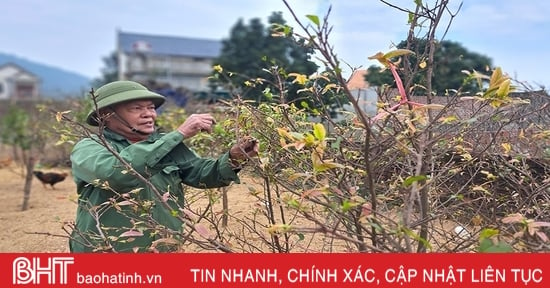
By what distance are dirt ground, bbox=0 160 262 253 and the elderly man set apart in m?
0.13

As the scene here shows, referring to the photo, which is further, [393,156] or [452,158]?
[452,158]

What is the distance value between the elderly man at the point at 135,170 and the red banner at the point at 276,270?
128 mm

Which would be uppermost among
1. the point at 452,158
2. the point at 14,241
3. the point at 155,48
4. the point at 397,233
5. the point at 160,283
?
the point at 155,48

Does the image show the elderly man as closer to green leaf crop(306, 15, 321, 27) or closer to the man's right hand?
the man's right hand

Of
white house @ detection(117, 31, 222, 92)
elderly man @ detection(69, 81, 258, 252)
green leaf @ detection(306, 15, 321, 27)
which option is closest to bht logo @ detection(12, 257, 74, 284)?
elderly man @ detection(69, 81, 258, 252)

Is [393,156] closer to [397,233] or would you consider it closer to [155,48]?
[397,233]

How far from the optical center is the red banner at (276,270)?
4.86 ft

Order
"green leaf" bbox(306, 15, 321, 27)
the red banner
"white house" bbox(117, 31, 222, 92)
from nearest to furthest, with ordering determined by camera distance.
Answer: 1. "green leaf" bbox(306, 15, 321, 27)
2. the red banner
3. "white house" bbox(117, 31, 222, 92)

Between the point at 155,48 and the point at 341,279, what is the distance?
134 feet

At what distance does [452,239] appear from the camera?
186cm

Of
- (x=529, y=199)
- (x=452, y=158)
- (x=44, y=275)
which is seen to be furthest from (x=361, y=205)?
(x=44, y=275)

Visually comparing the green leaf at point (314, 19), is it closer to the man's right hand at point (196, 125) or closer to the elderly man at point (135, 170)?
the elderly man at point (135, 170)

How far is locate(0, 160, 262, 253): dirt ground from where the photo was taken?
2.92m

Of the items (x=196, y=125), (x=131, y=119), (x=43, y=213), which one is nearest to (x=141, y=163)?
(x=196, y=125)
